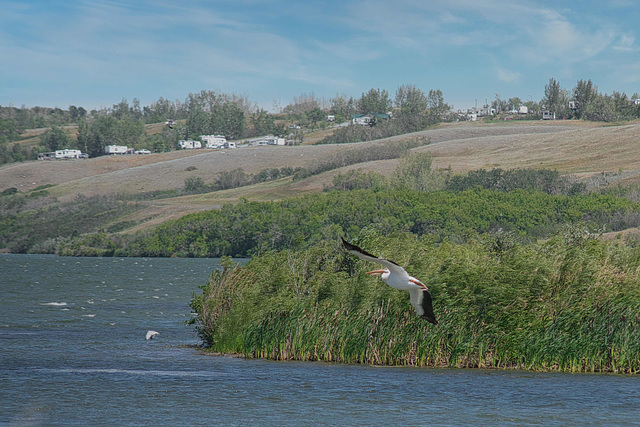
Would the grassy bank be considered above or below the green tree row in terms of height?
above

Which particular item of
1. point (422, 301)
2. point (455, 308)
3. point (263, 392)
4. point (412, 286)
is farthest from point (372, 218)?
point (412, 286)

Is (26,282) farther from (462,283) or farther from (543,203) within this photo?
(543,203)

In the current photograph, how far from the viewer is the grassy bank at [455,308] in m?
29.8

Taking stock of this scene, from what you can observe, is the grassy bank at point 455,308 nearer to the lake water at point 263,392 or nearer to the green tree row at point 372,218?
the lake water at point 263,392

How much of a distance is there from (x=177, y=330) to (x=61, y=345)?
24.7ft

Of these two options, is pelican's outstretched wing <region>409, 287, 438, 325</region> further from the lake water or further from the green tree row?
the green tree row

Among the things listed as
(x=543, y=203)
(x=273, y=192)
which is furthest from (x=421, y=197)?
(x=273, y=192)

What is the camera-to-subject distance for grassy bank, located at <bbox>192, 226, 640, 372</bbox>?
97.9 feet

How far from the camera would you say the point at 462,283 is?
31344 mm

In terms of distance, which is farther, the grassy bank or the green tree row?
the green tree row

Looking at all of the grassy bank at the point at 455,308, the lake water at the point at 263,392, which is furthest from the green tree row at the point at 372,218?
the lake water at the point at 263,392

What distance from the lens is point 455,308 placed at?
30875 mm

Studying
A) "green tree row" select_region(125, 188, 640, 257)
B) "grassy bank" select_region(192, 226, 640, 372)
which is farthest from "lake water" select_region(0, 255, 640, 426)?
"green tree row" select_region(125, 188, 640, 257)

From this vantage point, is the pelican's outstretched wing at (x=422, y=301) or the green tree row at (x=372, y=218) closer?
the pelican's outstretched wing at (x=422, y=301)
